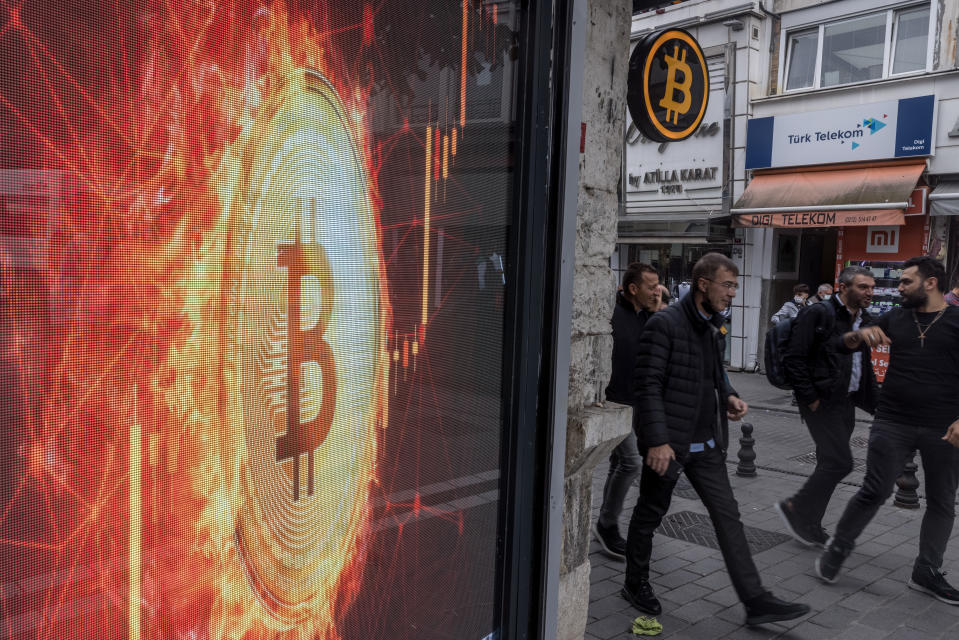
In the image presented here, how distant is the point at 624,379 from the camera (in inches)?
235

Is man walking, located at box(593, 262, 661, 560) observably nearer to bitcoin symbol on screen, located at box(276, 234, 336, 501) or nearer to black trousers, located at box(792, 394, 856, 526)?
black trousers, located at box(792, 394, 856, 526)

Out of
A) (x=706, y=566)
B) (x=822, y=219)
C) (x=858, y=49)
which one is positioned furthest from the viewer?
(x=858, y=49)

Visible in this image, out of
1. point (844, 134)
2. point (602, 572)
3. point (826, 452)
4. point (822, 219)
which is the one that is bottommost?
point (602, 572)

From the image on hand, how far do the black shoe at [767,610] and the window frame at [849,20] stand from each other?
1305 centimetres

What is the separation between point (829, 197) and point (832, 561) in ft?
37.9

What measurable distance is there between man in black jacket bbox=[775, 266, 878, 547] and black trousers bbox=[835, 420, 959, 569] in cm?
54

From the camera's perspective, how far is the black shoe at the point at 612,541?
226 inches

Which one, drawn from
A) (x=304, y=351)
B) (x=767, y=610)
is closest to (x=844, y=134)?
(x=767, y=610)

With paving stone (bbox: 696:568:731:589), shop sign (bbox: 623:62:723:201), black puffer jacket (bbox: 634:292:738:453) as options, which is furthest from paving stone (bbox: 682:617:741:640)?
shop sign (bbox: 623:62:723:201)

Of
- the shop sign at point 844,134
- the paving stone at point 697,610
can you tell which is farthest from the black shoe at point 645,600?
the shop sign at point 844,134

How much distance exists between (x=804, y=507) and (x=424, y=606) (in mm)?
4924

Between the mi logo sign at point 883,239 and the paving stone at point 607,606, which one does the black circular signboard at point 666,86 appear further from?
the mi logo sign at point 883,239

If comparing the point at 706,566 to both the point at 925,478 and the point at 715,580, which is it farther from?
the point at 925,478

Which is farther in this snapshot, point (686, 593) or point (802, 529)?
point (802, 529)
